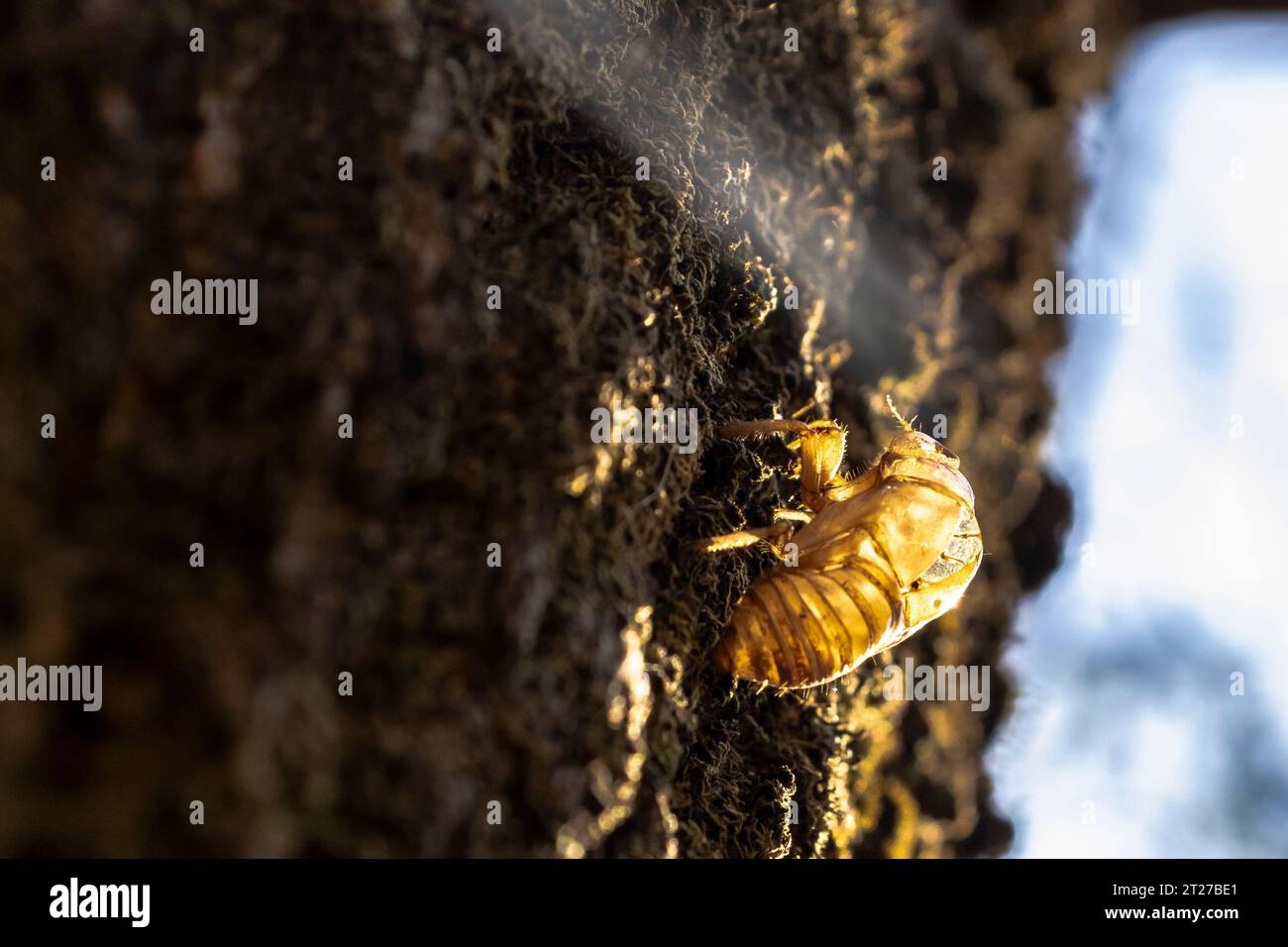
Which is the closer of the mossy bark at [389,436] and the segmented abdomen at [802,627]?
the mossy bark at [389,436]

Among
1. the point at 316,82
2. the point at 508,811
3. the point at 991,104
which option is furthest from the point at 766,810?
the point at 991,104
